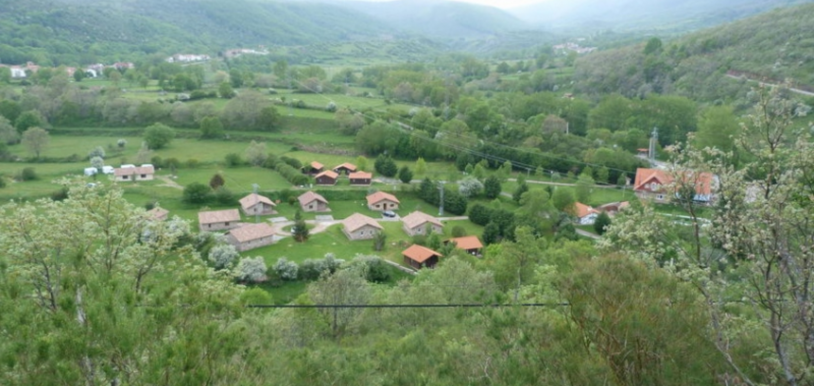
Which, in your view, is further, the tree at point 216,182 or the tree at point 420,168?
the tree at point 420,168

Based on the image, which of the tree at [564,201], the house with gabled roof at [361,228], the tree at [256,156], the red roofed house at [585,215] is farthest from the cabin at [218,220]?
the red roofed house at [585,215]

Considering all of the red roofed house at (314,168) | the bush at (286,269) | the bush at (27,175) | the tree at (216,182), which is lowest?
the bush at (286,269)

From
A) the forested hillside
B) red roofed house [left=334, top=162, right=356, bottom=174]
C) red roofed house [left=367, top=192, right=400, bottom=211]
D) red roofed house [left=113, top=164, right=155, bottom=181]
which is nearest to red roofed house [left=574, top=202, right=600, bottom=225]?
red roofed house [left=367, top=192, right=400, bottom=211]

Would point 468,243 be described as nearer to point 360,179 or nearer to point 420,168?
point 360,179

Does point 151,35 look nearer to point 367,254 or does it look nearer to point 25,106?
point 25,106

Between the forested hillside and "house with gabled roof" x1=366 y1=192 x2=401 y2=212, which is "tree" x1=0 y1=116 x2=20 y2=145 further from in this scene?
the forested hillside

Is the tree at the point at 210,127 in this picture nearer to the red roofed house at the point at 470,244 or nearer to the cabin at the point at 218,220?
the cabin at the point at 218,220

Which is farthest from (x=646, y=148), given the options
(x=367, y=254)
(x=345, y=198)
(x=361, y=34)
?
(x=361, y=34)
